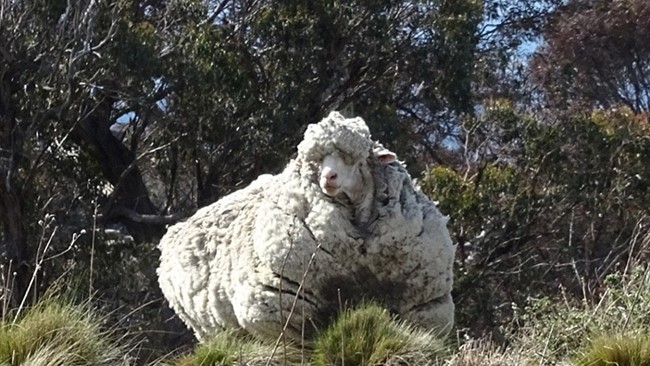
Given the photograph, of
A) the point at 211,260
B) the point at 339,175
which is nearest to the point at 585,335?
the point at 339,175

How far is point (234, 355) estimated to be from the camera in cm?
673

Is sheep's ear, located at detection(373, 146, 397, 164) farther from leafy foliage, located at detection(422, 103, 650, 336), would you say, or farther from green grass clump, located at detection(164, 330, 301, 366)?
leafy foliage, located at detection(422, 103, 650, 336)

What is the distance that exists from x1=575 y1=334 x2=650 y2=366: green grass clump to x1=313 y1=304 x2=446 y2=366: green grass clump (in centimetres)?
74

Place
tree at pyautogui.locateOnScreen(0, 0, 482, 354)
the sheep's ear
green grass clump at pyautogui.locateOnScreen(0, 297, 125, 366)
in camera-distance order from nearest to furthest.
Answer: green grass clump at pyautogui.locateOnScreen(0, 297, 125, 366) → the sheep's ear → tree at pyautogui.locateOnScreen(0, 0, 482, 354)

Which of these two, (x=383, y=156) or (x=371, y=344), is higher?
(x=383, y=156)

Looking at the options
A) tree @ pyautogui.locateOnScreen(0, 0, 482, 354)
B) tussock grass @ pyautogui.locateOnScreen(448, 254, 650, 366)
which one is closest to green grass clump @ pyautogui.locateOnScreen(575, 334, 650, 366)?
tussock grass @ pyautogui.locateOnScreen(448, 254, 650, 366)

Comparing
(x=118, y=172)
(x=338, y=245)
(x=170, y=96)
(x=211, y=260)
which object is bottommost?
(x=338, y=245)

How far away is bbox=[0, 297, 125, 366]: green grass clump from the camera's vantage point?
6605 mm

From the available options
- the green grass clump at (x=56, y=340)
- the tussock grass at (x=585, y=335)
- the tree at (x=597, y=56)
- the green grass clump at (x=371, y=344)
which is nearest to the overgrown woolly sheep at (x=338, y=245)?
the green grass clump at (x=371, y=344)

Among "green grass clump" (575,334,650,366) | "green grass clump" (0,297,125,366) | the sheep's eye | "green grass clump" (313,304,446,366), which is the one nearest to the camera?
"green grass clump" (575,334,650,366)

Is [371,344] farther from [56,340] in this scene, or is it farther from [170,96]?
[170,96]

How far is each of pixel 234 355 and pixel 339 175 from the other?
1.07 meters

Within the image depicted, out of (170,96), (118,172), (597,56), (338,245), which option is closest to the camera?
(338,245)

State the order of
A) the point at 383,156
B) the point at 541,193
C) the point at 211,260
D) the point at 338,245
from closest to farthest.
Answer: the point at 338,245
the point at 383,156
the point at 211,260
the point at 541,193
